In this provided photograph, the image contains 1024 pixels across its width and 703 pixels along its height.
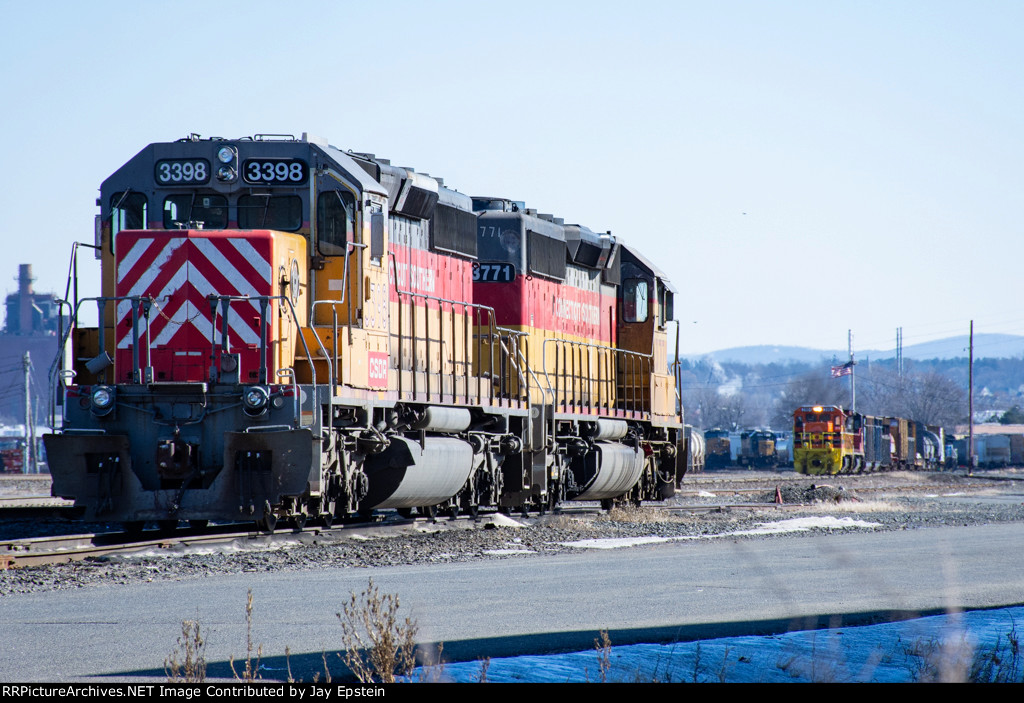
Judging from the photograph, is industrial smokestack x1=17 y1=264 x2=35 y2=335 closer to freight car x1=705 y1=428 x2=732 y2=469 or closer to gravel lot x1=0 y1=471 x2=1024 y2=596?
freight car x1=705 y1=428 x2=732 y2=469

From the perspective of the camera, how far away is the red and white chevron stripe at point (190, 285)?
12.8 m

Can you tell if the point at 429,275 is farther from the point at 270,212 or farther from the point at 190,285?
the point at 190,285

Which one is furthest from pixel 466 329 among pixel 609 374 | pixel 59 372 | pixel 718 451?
pixel 718 451

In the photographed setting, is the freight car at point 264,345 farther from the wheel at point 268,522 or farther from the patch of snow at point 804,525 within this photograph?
the patch of snow at point 804,525

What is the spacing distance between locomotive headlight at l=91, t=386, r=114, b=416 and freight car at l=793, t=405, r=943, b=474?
4306cm

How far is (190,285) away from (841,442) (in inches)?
1713

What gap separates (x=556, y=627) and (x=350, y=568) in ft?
13.8

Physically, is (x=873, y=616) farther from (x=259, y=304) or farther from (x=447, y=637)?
(x=259, y=304)

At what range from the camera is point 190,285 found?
1284cm

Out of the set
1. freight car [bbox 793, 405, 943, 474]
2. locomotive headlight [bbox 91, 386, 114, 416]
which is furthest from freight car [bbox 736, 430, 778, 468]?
locomotive headlight [bbox 91, 386, 114, 416]

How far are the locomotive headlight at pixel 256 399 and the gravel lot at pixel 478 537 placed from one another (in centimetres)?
145

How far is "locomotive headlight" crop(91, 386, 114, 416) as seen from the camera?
41.3 ft
